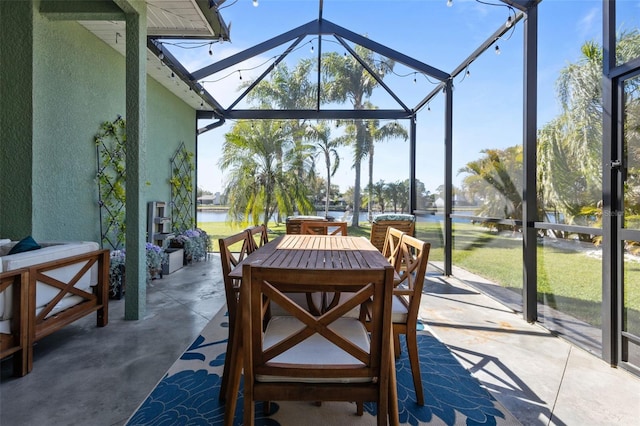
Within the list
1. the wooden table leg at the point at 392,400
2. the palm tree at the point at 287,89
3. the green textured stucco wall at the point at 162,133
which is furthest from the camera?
the palm tree at the point at 287,89

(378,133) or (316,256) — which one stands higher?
(378,133)

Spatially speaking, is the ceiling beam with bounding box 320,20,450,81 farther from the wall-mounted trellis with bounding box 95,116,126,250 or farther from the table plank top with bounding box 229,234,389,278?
the table plank top with bounding box 229,234,389,278

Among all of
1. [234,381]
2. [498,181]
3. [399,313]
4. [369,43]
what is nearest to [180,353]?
[234,381]

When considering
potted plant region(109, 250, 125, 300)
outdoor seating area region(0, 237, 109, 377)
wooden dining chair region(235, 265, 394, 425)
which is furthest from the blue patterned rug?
potted plant region(109, 250, 125, 300)

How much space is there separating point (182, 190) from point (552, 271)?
626 centimetres

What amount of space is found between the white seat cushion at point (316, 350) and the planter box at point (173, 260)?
410 centimetres

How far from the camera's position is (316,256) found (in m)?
2.14

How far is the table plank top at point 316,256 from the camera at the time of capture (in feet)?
5.82

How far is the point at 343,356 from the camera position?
133 cm

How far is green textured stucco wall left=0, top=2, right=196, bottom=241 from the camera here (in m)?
3.11

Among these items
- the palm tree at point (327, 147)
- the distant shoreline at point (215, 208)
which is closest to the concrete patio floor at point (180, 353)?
the distant shoreline at point (215, 208)

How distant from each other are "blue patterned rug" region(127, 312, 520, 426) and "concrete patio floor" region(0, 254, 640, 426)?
101 millimetres

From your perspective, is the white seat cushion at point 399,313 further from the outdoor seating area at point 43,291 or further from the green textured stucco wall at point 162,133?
the green textured stucco wall at point 162,133

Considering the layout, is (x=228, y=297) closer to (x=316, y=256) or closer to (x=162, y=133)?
(x=316, y=256)
